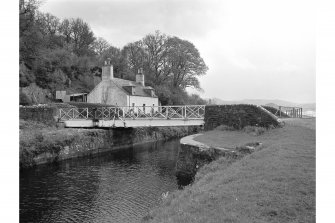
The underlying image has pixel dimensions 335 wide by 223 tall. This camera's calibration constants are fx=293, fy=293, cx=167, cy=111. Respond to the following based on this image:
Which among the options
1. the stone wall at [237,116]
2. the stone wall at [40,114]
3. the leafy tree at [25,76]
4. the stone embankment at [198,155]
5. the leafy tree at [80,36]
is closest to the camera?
the stone embankment at [198,155]

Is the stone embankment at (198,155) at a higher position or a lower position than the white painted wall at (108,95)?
lower

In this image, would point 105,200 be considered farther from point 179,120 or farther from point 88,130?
point 88,130

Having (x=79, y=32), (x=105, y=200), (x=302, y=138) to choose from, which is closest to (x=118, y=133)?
(x=105, y=200)

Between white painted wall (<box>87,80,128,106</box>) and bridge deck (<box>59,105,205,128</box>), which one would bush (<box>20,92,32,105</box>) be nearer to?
bridge deck (<box>59,105,205,128</box>)

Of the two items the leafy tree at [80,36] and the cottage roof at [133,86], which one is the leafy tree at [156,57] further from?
the leafy tree at [80,36]

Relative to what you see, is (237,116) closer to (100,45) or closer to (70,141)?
(70,141)

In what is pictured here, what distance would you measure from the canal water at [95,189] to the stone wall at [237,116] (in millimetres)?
3960

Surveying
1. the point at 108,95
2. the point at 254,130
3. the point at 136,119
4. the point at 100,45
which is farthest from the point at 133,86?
the point at 100,45

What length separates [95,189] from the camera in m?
12.7

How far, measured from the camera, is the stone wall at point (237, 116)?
59.1 ft

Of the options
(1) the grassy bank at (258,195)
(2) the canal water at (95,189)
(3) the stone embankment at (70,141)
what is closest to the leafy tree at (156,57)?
(3) the stone embankment at (70,141)

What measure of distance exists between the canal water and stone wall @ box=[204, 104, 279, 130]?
3.96m

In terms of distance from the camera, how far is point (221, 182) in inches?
314

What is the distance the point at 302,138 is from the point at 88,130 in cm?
1681
